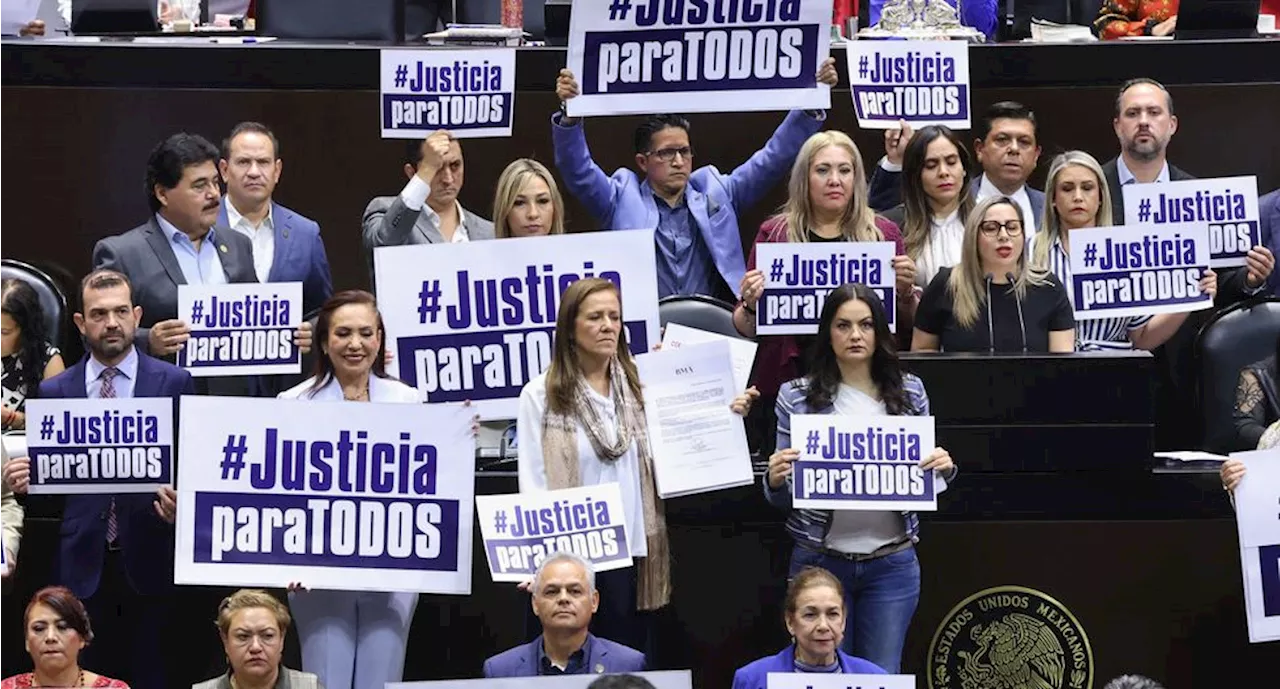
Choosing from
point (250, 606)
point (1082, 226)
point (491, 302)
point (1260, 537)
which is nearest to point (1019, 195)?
point (1082, 226)

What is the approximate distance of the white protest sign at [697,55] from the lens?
8.73 metres

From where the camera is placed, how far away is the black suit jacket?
8.48 meters

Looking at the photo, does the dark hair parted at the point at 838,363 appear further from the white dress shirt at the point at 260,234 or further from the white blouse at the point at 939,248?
the white dress shirt at the point at 260,234

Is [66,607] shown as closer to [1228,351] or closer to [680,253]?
[680,253]

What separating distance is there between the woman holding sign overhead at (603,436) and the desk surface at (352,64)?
257cm

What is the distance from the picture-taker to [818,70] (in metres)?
8.82

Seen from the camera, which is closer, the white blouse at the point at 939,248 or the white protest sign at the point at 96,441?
the white protest sign at the point at 96,441

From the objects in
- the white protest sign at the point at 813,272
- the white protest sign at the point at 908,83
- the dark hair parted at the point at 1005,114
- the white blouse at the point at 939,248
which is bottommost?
the white protest sign at the point at 813,272

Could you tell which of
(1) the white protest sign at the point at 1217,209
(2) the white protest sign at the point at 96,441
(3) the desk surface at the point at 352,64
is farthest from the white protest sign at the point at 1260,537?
(2) the white protest sign at the point at 96,441

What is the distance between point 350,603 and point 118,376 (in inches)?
43.7

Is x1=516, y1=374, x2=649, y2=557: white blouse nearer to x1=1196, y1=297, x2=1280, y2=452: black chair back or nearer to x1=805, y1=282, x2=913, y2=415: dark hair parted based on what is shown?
x1=805, y1=282, x2=913, y2=415: dark hair parted

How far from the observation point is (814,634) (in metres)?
7.33

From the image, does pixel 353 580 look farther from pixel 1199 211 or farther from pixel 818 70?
pixel 1199 211

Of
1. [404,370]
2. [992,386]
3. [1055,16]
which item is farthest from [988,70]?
[404,370]
